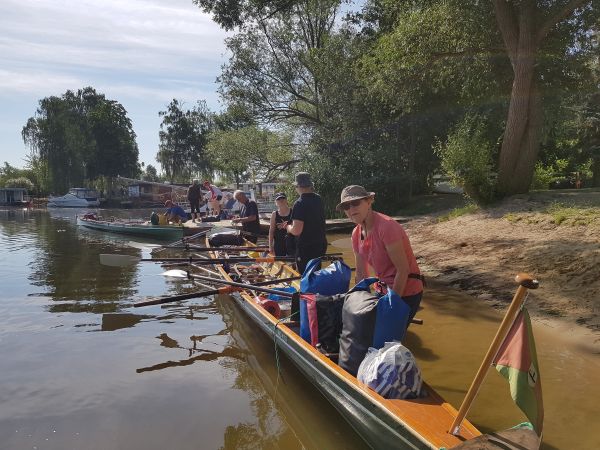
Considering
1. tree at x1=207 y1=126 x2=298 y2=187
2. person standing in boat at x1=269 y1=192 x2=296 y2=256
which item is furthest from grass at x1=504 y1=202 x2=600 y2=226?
tree at x1=207 y1=126 x2=298 y2=187

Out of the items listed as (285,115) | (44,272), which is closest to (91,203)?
(285,115)

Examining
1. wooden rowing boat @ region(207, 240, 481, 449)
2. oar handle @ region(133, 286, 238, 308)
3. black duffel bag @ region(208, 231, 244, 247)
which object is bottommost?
wooden rowing boat @ region(207, 240, 481, 449)

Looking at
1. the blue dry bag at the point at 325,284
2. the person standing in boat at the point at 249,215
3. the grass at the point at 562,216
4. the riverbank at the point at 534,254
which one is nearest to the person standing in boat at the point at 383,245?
the blue dry bag at the point at 325,284

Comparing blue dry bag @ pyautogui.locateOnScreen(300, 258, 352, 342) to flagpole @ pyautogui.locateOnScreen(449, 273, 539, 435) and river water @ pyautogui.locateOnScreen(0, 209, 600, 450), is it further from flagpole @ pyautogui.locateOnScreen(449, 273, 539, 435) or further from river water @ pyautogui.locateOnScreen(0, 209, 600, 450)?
flagpole @ pyautogui.locateOnScreen(449, 273, 539, 435)

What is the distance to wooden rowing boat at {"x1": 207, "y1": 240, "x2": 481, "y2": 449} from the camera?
3262 mm

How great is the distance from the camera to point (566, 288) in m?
7.53

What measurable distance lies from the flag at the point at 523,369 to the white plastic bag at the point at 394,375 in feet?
3.46

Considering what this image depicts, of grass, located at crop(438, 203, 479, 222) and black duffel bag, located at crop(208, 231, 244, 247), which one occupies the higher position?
grass, located at crop(438, 203, 479, 222)

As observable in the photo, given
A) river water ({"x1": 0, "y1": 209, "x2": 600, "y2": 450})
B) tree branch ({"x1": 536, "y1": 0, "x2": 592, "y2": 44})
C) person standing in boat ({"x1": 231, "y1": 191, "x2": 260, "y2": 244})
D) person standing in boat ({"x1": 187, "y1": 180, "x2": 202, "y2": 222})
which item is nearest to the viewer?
river water ({"x1": 0, "y1": 209, "x2": 600, "y2": 450})

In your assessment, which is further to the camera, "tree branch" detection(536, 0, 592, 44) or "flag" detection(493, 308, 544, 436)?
"tree branch" detection(536, 0, 592, 44)

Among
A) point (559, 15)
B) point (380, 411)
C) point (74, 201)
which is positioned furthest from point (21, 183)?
point (380, 411)

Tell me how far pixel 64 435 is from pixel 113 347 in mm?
2535

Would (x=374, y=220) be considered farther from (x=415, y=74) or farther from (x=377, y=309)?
(x=415, y=74)

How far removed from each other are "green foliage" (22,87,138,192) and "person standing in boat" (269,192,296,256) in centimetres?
6472
